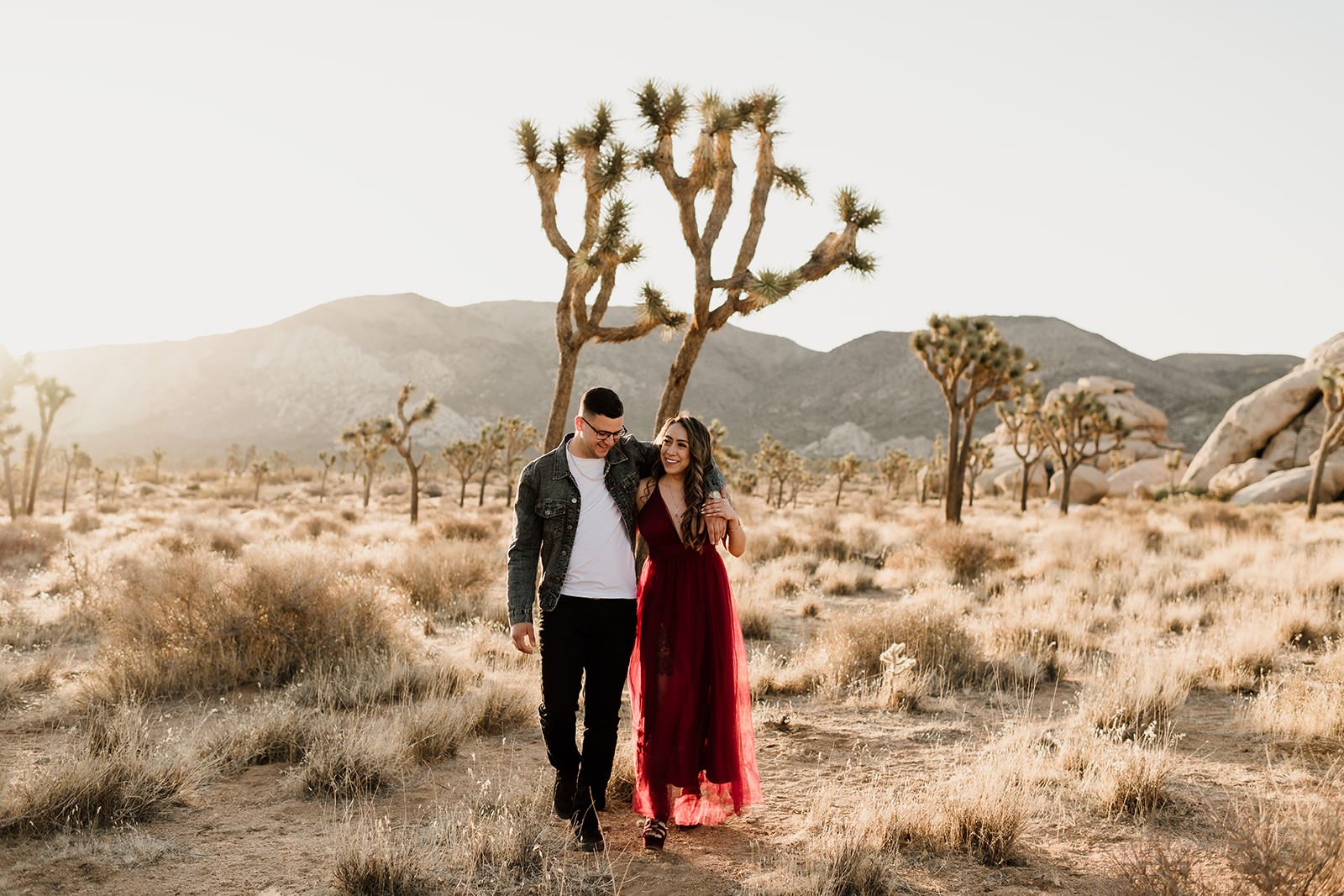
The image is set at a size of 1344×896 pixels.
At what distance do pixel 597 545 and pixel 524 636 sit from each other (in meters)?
0.54

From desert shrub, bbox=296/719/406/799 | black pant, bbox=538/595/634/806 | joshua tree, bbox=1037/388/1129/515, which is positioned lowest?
desert shrub, bbox=296/719/406/799

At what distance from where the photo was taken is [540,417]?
104938 millimetres

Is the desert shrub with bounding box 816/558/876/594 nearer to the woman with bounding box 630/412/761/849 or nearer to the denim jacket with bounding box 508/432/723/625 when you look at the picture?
the woman with bounding box 630/412/761/849

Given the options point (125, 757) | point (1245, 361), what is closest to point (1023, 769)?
point (125, 757)

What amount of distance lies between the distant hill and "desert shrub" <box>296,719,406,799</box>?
92.1 meters

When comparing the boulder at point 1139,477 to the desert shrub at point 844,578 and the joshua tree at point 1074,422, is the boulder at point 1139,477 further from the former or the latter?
the desert shrub at point 844,578

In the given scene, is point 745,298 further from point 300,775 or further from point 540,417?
point 540,417

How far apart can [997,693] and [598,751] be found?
12.8 feet

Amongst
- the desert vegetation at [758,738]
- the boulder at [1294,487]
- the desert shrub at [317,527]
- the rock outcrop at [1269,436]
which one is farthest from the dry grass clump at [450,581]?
the rock outcrop at [1269,436]

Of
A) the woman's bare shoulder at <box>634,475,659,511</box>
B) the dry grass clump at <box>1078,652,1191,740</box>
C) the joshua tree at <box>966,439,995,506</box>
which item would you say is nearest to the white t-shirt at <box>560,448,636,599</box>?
the woman's bare shoulder at <box>634,475,659,511</box>

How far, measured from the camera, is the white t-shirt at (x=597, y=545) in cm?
414

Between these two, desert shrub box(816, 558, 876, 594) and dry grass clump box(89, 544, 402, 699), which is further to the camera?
desert shrub box(816, 558, 876, 594)

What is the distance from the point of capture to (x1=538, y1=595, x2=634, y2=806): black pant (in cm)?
416

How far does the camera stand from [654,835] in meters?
4.14
